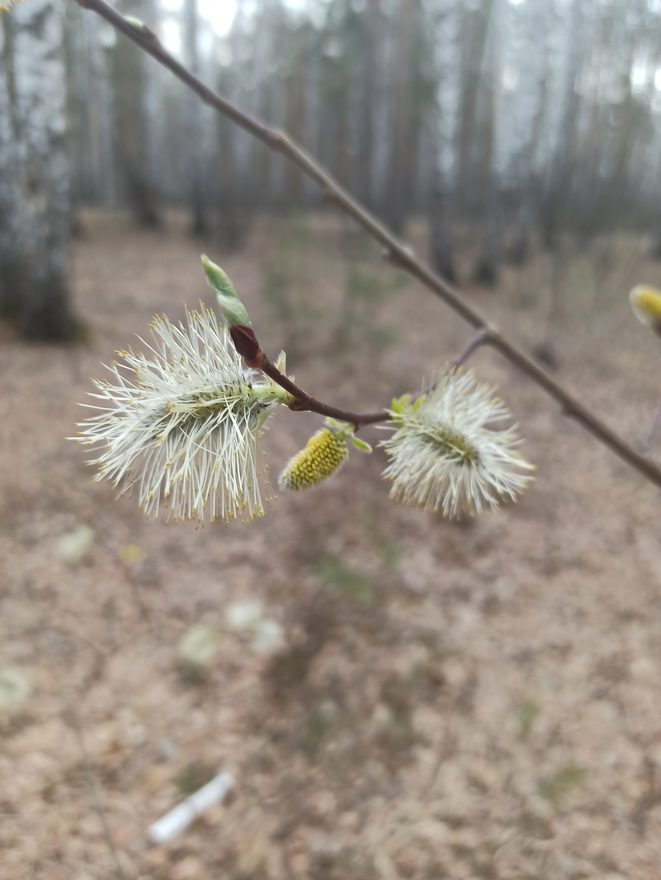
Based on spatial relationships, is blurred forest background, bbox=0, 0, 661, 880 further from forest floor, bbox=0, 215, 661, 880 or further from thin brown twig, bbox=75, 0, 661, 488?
thin brown twig, bbox=75, 0, 661, 488

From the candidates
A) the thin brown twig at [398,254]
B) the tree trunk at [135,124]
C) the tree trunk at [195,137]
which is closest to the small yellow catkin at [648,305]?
the thin brown twig at [398,254]

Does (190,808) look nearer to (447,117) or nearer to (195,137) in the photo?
(447,117)

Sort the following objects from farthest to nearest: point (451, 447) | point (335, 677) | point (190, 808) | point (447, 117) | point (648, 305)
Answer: point (447, 117), point (335, 677), point (190, 808), point (451, 447), point (648, 305)

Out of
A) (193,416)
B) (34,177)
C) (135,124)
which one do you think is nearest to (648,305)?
(193,416)

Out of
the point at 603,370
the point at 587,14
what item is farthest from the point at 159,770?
the point at 587,14

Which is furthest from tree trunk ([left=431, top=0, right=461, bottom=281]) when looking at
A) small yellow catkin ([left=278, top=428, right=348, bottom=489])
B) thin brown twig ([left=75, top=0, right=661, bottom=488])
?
small yellow catkin ([left=278, top=428, right=348, bottom=489])

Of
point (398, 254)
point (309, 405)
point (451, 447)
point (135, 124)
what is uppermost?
point (135, 124)
